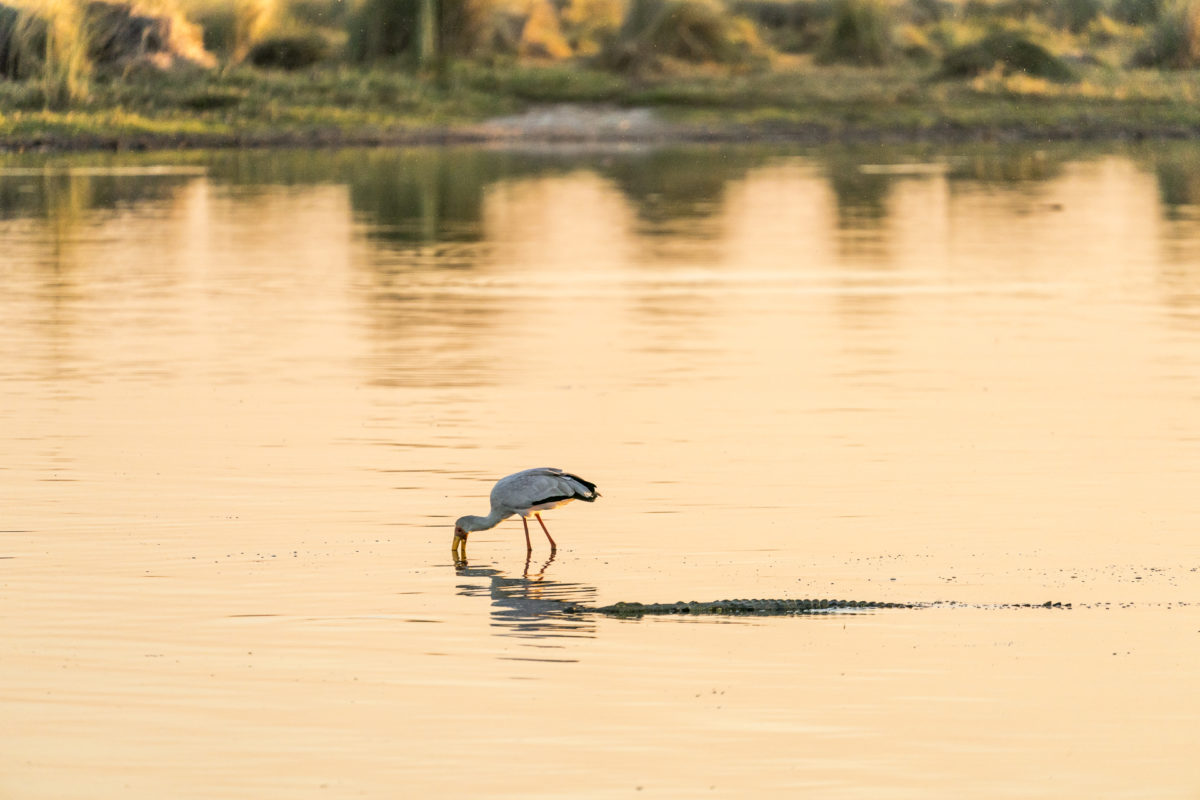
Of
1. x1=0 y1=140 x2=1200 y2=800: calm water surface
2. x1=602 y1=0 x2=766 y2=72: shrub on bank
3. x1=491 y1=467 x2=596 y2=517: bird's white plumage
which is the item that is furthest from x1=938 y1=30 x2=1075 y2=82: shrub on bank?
x1=491 y1=467 x2=596 y2=517: bird's white plumage

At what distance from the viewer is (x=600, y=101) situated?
7575 centimetres

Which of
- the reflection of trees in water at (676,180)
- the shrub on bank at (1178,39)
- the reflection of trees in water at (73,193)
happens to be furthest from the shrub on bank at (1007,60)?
the reflection of trees in water at (73,193)

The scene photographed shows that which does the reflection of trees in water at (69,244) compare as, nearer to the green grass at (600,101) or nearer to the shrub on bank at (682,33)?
the green grass at (600,101)

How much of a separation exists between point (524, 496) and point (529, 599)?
924 millimetres

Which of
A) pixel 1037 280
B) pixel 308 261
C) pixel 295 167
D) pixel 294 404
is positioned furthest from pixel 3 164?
pixel 294 404

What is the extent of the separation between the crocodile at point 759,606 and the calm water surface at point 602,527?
0.17 metres

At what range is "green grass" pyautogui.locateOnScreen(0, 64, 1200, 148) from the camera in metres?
70.0

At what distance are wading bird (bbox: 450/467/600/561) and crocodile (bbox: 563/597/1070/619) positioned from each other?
134cm

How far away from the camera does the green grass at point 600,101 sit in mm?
70000

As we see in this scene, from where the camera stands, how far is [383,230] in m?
40.2

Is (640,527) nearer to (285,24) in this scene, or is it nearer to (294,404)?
(294,404)

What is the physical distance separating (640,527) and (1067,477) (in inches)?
129

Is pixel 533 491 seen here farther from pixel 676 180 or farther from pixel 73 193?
pixel 676 180

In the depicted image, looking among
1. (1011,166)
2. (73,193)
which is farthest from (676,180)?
(73,193)
